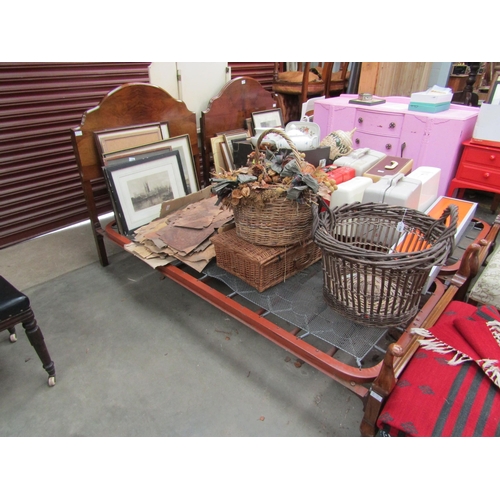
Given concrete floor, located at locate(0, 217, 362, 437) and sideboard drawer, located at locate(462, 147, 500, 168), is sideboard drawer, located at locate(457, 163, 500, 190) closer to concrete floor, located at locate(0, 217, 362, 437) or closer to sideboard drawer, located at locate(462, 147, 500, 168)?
sideboard drawer, located at locate(462, 147, 500, 168)

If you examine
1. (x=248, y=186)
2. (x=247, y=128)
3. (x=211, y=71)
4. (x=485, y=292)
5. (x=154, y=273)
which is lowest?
(x=154, y=273)

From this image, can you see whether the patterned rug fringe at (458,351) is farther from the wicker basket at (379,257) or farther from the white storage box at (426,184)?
the white storage box at (426,184)

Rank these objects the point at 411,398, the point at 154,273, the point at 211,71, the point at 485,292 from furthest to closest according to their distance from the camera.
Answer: the point at 211,71, the point at 154,273, the point at 485,292, the point at 411,398

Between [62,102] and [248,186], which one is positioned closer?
[248,186]

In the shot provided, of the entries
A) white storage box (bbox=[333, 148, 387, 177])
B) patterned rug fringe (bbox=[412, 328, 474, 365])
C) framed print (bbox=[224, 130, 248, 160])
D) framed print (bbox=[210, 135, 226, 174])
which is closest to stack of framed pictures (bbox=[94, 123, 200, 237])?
framed print (bbox=[210, 135, 226, 174])

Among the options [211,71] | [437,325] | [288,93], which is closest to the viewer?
[437,325]

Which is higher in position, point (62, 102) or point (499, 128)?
point (62, 102)

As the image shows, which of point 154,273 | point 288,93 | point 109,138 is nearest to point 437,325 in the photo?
point 154,273

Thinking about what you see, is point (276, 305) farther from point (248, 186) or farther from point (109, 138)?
point (109, 138)

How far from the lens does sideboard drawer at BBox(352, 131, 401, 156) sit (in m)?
3.48

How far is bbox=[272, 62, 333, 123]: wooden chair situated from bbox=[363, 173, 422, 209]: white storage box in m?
2.72

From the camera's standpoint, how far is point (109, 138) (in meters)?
2.36

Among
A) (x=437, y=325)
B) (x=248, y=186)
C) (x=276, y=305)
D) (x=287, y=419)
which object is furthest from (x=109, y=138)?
(x=437, y=325)

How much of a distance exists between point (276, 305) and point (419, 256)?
0.69m
